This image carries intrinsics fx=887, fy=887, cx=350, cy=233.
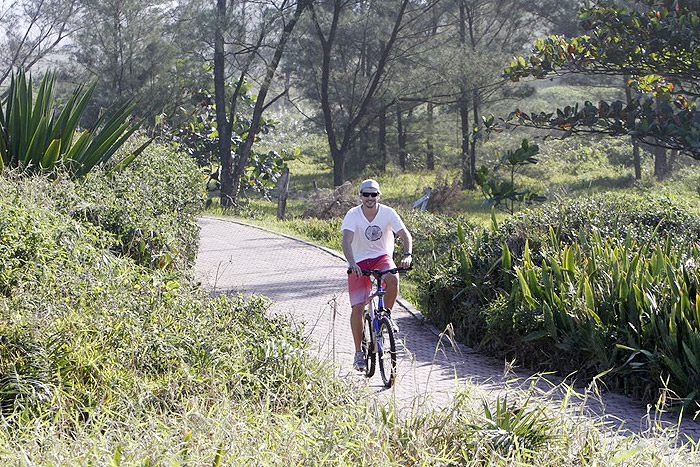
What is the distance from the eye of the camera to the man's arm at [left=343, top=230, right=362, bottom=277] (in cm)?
675

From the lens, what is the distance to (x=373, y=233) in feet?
23.0

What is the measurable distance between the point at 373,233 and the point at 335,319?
1995mm

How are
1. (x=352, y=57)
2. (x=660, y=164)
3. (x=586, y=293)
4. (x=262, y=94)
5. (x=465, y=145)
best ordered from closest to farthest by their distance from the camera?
(x=586, y=293) < (x=262, y=94) < (x=465, y=145) < (x=352, y=57) < (x=660, y=164)

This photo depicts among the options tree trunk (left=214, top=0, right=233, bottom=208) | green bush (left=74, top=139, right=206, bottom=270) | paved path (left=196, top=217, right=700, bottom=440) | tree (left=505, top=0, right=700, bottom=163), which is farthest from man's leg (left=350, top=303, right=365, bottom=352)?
tree trunk (left=214, top=0, right=233, bottom=208)

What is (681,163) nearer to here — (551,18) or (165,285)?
(551,18)

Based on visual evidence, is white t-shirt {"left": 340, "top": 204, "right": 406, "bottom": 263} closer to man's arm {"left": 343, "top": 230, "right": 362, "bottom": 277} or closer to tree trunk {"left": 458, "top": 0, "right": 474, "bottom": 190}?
man's arm {"left": 343, "top": 230, "right": 362, "bottom": 277}

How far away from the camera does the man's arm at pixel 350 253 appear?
675cm

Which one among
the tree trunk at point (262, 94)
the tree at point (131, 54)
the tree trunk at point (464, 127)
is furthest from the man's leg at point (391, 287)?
the tree trunk at point (464, 127)

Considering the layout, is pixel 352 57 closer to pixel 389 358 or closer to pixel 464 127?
pixel 464 127

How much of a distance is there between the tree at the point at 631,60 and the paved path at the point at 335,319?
11.5ft

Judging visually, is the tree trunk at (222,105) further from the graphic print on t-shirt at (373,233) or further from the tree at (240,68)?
the graphic print on t-shirt at (373,233)

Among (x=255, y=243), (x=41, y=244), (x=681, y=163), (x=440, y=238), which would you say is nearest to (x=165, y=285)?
(x=41, y=244)

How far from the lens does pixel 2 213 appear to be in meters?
6.75

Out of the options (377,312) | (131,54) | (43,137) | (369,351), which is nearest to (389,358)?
(369,351)
